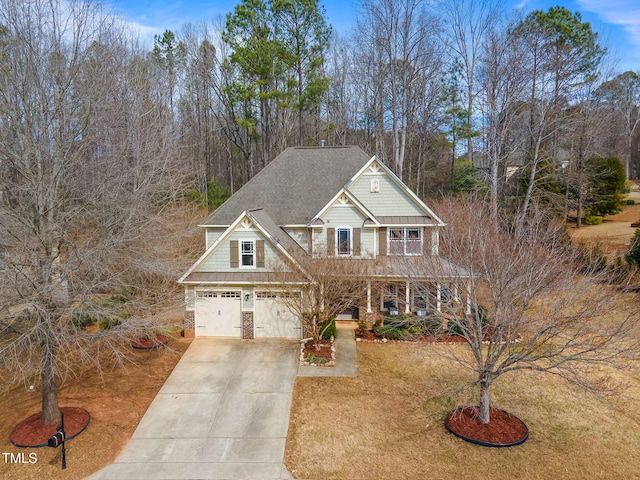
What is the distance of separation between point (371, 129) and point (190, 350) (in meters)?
30.1

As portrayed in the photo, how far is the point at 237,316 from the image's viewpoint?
1833 centimetres

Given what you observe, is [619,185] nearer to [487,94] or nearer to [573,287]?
[487,94]

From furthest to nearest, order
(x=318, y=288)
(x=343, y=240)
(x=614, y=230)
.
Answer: (x=614, y=230) → (x=343, y=240) → (x=318, y=288)

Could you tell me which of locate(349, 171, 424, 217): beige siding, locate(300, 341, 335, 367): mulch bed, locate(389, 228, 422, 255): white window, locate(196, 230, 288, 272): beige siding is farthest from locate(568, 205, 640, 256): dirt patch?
locate(196, 230, 288, 272): beige siding

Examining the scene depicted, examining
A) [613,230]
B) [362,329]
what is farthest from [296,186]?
[613,230]

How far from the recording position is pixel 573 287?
1063 cm

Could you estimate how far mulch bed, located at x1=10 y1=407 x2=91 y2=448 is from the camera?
1078cm

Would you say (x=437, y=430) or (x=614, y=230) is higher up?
(x=614, y=230)

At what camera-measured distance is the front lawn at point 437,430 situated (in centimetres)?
976

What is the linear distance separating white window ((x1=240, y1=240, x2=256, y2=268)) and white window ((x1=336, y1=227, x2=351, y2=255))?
405cm

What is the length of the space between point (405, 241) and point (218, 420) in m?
11.8

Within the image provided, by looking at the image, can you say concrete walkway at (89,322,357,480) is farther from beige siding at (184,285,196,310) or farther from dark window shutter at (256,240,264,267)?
dark window shutter at (256,240,264,267)

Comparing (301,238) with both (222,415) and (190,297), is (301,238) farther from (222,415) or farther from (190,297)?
(222,415)

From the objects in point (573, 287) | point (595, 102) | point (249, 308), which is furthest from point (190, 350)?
point (595, 102)
